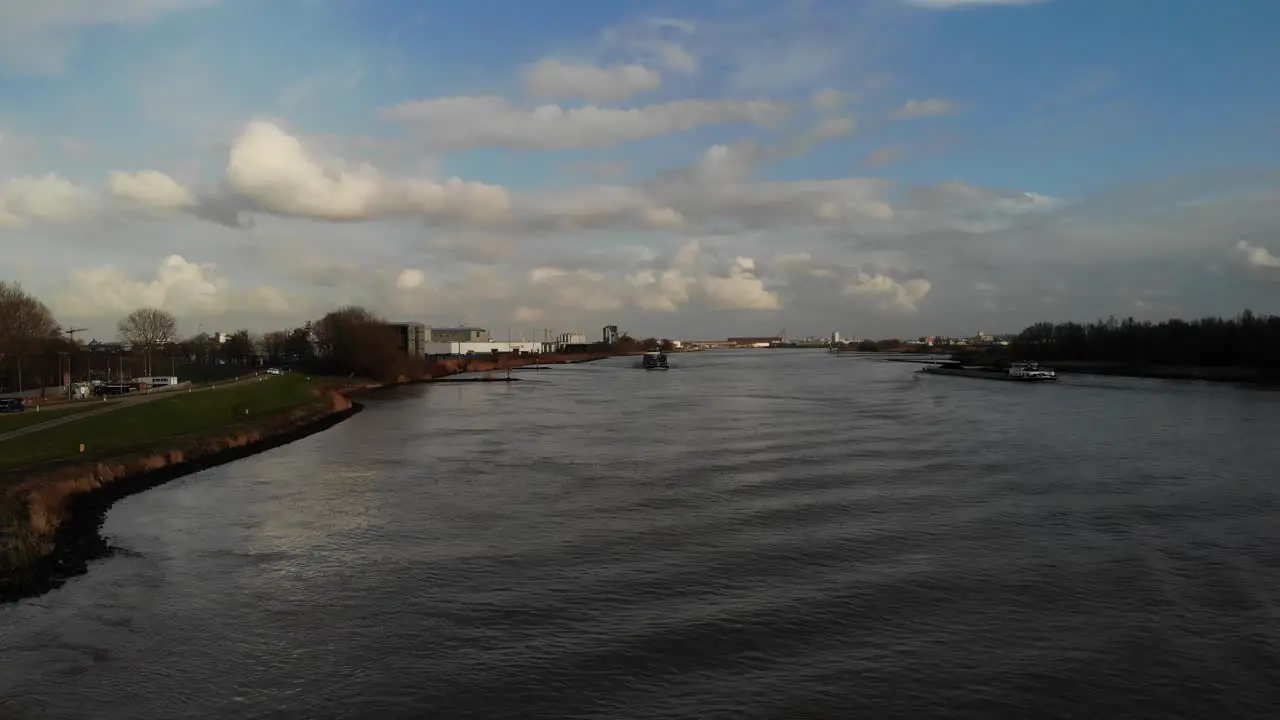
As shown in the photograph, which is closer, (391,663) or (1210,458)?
(391,663)

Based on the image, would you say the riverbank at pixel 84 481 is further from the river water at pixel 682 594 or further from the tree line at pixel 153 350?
the tree line at pixel 153 350

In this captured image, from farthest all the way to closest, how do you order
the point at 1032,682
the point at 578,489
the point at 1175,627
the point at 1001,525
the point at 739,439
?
the point at 739,439, the point at 578,489, the point at 1001,525, the point at 1175,627, the point at 1032,682

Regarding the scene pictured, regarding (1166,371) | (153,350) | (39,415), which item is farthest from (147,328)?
(1166,371)

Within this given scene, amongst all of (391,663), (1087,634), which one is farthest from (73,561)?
(1087,634)

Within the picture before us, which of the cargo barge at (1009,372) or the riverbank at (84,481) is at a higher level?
the cargo barge at (1009,372)

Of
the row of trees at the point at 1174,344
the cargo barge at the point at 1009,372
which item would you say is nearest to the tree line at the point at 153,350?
the cargo barge at the point at 1009,372

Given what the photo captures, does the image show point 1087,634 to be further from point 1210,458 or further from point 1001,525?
point 1210,458

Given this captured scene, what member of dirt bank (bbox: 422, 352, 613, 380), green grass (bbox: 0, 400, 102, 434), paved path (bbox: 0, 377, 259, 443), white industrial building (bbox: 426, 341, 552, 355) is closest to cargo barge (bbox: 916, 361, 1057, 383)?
dirt bank (bbox: 422, 352, 613, 380)
